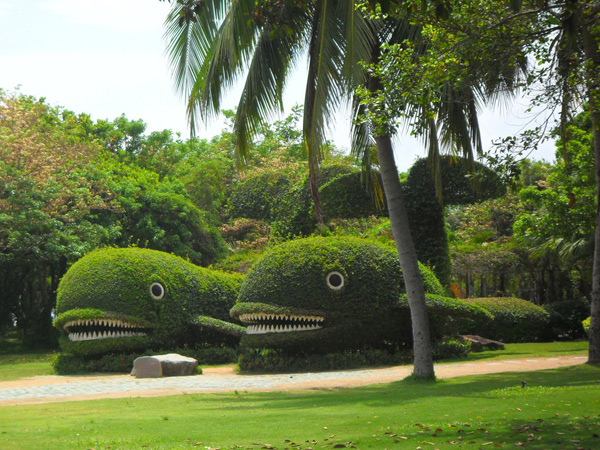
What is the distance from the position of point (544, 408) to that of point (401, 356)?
8527 millimetres

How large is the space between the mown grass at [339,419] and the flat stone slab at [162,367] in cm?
433

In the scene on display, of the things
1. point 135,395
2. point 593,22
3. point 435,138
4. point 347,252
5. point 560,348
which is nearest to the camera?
point 593,22

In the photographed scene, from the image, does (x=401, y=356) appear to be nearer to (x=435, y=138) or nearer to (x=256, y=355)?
(x=256, y=355)

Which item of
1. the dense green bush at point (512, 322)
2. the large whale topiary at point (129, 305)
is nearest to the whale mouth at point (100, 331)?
the large whale topiary at point (129, 305)

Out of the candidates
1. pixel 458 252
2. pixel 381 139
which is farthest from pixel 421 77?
pixel 458 252

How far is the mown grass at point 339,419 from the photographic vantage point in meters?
6.17

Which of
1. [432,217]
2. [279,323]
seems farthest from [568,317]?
[279,323]

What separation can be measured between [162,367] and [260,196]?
1212cm

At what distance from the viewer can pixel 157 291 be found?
17438mm

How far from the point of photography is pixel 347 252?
625 inches

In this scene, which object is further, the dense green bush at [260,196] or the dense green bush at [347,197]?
the dense green bush at [260,196]

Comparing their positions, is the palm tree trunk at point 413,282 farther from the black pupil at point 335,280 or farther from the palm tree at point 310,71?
the black pupil at point 335,280

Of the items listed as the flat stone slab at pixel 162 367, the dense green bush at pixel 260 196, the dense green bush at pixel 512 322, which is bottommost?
the flat stone slab at pixel 162 367

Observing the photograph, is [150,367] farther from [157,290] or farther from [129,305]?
[157,290]
